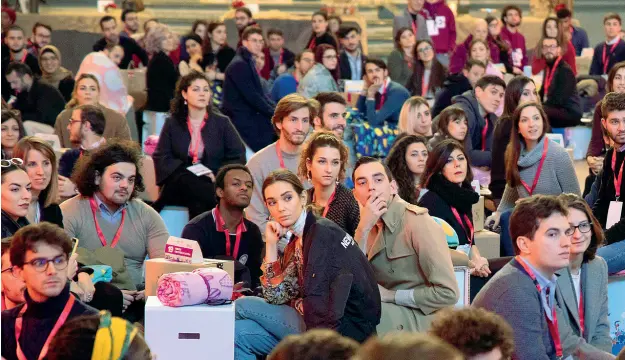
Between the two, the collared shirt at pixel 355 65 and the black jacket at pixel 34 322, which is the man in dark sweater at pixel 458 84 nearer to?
the collared shirt at pixel 355 65

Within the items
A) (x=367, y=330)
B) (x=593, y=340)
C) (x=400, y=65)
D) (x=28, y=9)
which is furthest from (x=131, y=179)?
(x=28, y=9)

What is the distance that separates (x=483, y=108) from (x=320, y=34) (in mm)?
4856

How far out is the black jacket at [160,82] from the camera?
11062mm

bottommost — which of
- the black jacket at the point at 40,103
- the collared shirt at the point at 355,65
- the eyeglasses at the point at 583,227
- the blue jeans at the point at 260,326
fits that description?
the blue jeans at the point at 260,326

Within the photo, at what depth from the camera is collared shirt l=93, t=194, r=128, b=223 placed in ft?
Result: 20.2

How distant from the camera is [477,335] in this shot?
3.46 metres

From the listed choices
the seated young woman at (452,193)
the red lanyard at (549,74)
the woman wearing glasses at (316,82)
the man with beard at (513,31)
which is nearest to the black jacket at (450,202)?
the seated young woman at (452,193)

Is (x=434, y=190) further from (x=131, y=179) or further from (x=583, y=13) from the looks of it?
(x=583, y=13)

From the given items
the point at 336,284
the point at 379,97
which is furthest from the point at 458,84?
the point at 336,284

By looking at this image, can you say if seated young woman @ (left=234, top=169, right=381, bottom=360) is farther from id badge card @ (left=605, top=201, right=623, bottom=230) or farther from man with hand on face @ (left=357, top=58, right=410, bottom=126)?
man with hand on face @ (left=357, top=58, right=410, bottom=126)

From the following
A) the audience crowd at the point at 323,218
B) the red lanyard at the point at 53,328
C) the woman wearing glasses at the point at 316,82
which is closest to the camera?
the red lanyard at the point at 53,328

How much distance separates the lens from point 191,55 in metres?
13.4

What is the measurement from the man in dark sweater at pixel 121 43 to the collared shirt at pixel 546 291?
9313 mm

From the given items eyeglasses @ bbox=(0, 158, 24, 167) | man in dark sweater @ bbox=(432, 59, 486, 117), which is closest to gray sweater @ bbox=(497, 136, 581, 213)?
eyeglasses @ bbox=(0, 158, 24, 167)
